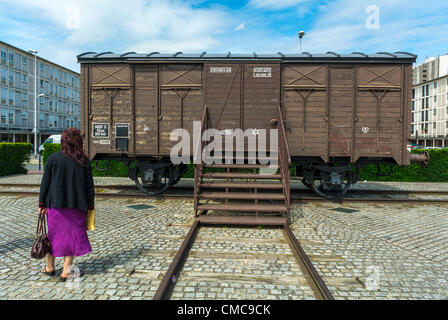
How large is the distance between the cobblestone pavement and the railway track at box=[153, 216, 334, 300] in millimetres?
105

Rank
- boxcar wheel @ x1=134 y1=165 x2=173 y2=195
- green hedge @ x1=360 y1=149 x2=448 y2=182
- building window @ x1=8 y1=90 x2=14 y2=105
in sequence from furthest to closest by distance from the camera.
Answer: building window @ x1=8 y1=90 x2=14 y2=105, green hedge @ x1=360 y1=149 x2=448 y2=182, boxcar wheel @ x1=134 y1=165 x2=173 y2=195

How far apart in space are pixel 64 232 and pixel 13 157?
1471cm

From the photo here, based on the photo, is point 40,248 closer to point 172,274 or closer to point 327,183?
point 172,274

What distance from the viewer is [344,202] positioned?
8.68 m

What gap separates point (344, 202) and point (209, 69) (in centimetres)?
618

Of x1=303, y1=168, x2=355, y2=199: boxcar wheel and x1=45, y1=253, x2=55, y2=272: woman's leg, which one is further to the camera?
x1=303, y1=168, x2=355, y2=199: boxcar wheel

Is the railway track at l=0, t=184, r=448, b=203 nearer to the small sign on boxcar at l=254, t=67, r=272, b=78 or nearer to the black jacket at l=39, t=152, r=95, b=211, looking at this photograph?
the small sign on boxcar at l=254, t=67, r=272, b=78

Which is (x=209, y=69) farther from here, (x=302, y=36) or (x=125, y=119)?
(x=302, y=36)

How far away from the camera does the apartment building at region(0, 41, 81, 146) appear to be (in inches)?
1757

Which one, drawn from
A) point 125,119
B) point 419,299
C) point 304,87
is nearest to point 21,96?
point 125,119

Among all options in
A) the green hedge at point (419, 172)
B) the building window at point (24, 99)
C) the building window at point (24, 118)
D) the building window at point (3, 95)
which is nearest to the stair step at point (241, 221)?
the green hedge at point (419, 172)

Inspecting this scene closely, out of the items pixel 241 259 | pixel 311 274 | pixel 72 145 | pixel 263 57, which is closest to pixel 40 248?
pixel 72 145

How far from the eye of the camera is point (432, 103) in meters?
62.7

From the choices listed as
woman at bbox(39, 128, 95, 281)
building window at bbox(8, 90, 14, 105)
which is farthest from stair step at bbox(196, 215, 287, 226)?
building window at bbox(8, 90, 14, 105)
